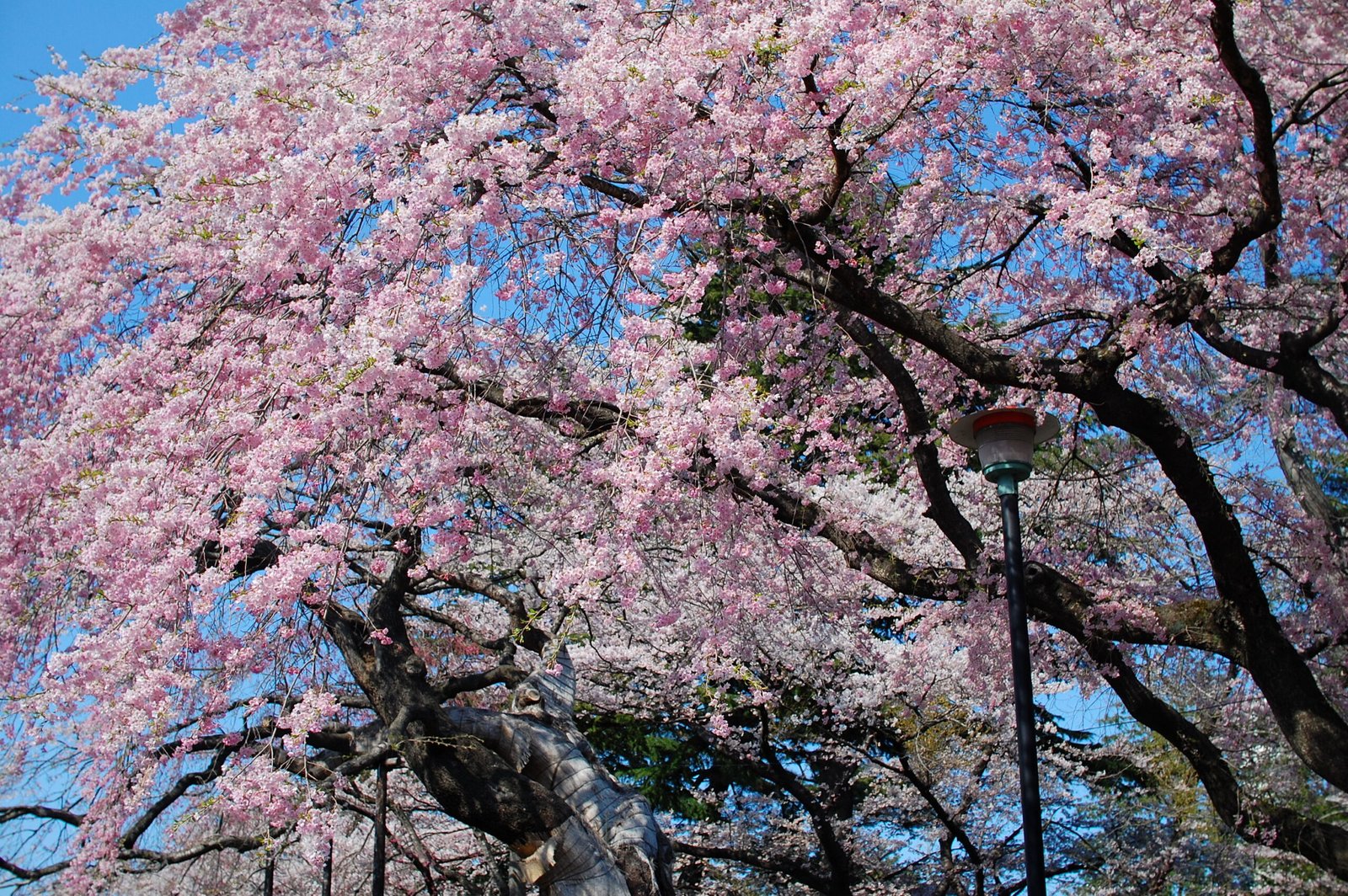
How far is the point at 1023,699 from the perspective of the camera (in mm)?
4781

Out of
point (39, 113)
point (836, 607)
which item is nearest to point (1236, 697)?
point (836, 607)

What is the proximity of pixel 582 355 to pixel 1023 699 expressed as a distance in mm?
2714

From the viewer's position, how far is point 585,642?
39.7 ft

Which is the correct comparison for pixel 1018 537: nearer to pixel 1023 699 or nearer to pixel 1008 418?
pixel 1008 418

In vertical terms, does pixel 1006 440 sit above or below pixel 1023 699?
above

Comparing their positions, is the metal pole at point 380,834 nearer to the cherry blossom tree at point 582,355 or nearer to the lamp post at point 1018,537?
the cherry blossom tree at point 582,355

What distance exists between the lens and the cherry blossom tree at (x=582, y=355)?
4.89 metres

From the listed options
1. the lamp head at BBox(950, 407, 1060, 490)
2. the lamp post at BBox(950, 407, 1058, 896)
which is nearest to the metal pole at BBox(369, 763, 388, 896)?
the lamp post at BBox(950, 407, 1058, 896)

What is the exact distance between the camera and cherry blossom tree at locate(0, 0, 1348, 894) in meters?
4.89

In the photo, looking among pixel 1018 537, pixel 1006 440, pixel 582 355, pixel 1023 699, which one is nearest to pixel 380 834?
pixel 582 355

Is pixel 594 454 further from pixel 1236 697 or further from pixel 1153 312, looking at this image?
pixel 1236 697

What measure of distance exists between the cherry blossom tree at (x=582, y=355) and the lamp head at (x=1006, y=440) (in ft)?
1.94

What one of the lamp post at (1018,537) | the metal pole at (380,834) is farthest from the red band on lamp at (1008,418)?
the metal pole at (380,834)

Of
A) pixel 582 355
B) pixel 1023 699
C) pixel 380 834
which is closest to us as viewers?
pixel 1023 699
